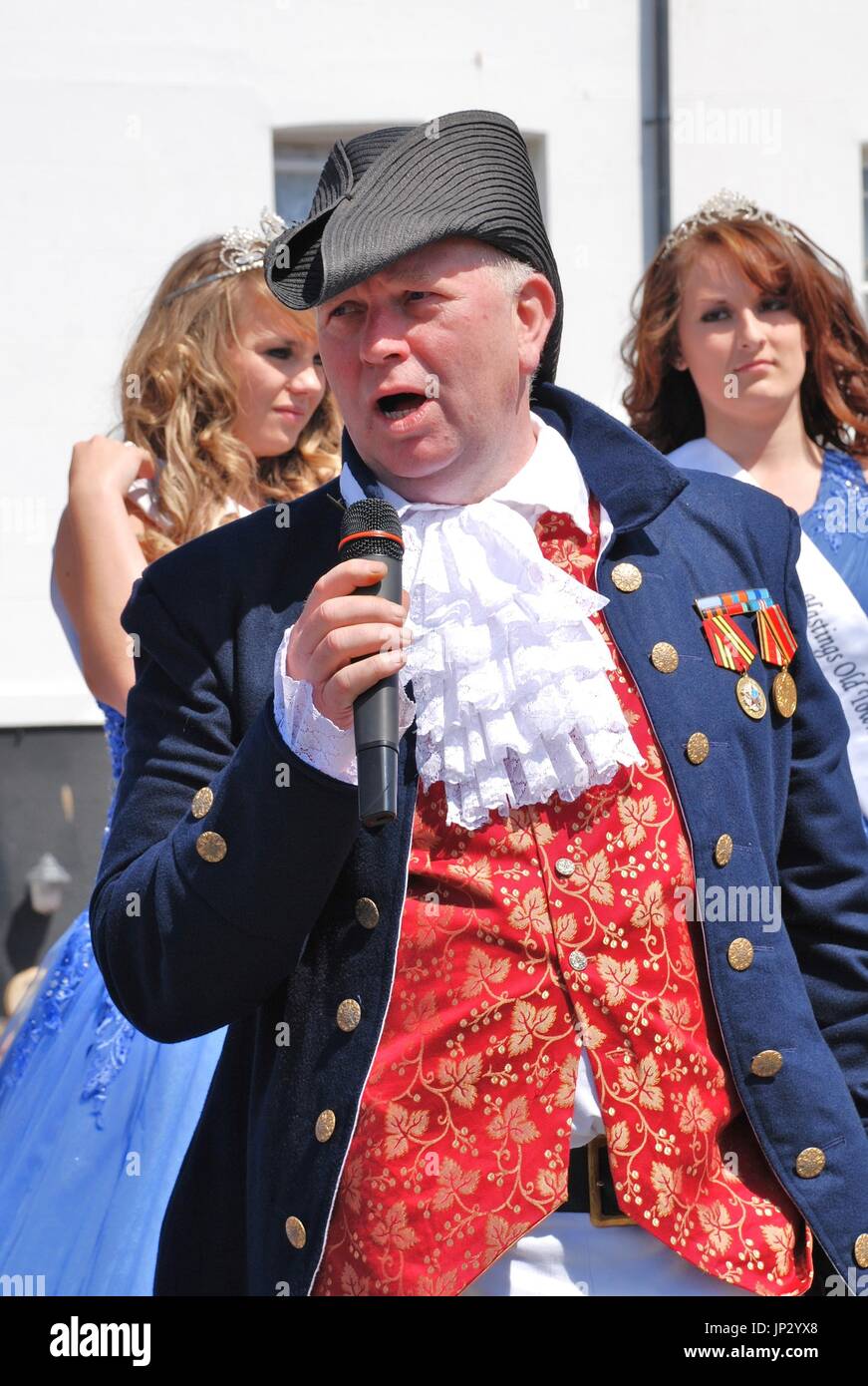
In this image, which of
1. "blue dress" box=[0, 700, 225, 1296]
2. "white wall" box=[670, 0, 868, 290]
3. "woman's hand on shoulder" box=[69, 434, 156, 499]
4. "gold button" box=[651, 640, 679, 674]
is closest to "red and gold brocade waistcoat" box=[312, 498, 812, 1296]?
"gold button" box=[651, 640, 679, 674]

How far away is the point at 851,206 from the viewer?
24.1ft

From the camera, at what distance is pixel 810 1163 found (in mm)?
1757

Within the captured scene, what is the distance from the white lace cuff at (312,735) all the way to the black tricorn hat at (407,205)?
43cm

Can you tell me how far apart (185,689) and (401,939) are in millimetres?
351

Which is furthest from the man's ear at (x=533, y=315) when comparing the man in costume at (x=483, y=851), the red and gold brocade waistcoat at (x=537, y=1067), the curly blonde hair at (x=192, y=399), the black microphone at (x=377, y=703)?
the curly blonde hair at (x=192, y=399)

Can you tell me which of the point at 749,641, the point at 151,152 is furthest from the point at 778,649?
the point at 151,152

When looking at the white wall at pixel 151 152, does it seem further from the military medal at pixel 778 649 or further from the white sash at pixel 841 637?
the military medal at pixel 778 649

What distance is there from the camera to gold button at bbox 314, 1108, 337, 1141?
1.68 m

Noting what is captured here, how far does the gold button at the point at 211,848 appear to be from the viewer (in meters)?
1.65

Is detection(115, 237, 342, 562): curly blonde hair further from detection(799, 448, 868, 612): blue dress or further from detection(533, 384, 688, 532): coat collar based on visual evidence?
detection(533, 384, 688, 532): coat collar

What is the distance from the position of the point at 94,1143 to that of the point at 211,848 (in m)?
1.57

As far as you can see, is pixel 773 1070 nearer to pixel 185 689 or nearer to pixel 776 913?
pixel 776 913

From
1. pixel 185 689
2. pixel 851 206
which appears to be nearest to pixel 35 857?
pixel 851 206
